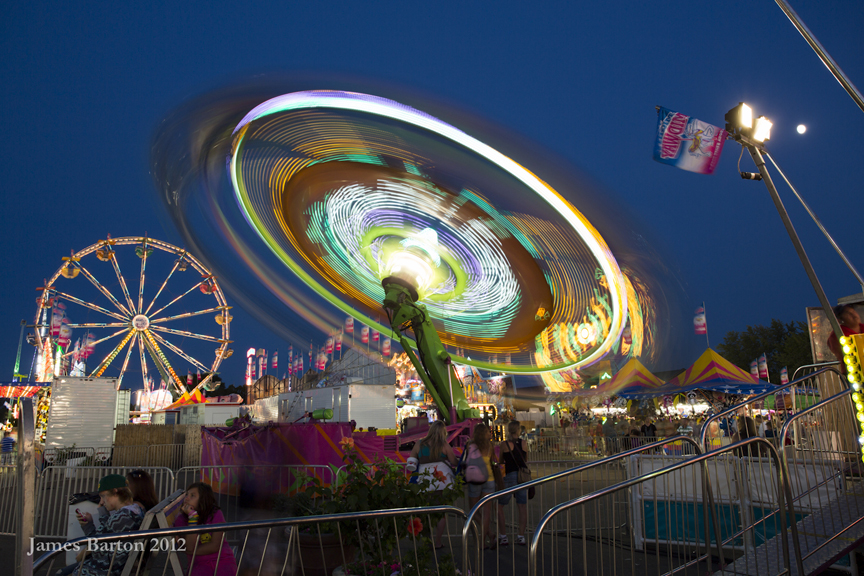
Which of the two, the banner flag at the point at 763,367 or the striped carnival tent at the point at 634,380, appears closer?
the striped carnival tent at the point at 634,380

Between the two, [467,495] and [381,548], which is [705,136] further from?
[381,548]

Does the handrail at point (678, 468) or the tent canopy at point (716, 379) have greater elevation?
the tent canopy at point (716, 379)

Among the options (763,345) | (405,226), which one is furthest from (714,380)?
(763,345)

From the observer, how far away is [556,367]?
15.4m

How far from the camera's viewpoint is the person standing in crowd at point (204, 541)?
387cm

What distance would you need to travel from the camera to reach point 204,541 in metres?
3.93

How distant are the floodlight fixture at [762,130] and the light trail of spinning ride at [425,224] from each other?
15.7 ft

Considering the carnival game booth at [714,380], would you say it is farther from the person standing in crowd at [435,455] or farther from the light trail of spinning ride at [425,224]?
the person standing in crowd at [435,455]

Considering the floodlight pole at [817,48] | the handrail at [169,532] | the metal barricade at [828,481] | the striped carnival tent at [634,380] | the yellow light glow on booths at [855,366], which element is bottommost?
the metal barricade at [828,481]

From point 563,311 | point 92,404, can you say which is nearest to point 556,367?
point 563,311

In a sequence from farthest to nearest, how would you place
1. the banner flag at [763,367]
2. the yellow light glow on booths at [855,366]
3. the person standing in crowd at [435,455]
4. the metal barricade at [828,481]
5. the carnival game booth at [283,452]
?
the banner flag at [763,367] < the carnival game booth at [283,452] < the person standing in crowd at [435,455] < the yellow light glow on booths at [855,366] < the metal barricade at [828,481]

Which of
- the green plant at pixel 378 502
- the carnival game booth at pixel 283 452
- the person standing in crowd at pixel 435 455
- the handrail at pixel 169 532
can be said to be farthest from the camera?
the carnival game booth at pixel 283 452

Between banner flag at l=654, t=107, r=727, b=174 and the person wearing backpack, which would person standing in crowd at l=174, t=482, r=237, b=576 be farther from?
banner flag at l=654, t=107, r=727, b=174

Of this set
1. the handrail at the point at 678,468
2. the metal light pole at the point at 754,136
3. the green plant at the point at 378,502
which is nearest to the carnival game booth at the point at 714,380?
the metal light pole at the point at 754,136
